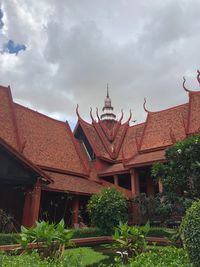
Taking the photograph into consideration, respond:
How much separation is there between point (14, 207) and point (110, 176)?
7819mm

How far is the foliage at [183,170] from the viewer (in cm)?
839

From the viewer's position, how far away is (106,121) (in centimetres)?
2662

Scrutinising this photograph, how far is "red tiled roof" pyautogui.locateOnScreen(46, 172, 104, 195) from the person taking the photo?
1295 cm

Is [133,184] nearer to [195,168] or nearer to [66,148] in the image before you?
[66,148]

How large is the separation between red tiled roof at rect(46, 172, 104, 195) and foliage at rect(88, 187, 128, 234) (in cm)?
193

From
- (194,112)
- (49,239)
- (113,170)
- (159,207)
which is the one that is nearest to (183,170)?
(159,207)

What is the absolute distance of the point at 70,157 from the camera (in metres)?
17.2

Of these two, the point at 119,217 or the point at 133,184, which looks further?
the point at 133,184

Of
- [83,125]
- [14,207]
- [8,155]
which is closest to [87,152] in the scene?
[83,125]

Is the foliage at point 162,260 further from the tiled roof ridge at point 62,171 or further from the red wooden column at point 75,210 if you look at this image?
the tiled roof ridge at point 62,171

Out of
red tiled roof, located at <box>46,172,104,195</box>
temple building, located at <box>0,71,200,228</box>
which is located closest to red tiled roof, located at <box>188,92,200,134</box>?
temple building, located at <box>0,71,200,228</box>

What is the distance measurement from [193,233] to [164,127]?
590 inches

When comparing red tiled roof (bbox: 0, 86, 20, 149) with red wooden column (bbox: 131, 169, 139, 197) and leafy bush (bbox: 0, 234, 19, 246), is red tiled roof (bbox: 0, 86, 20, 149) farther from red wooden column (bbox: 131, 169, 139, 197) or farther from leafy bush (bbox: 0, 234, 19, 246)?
red wooden column (bbox: 131, 169, 139, 197)

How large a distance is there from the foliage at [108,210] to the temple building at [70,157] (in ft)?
5.17
